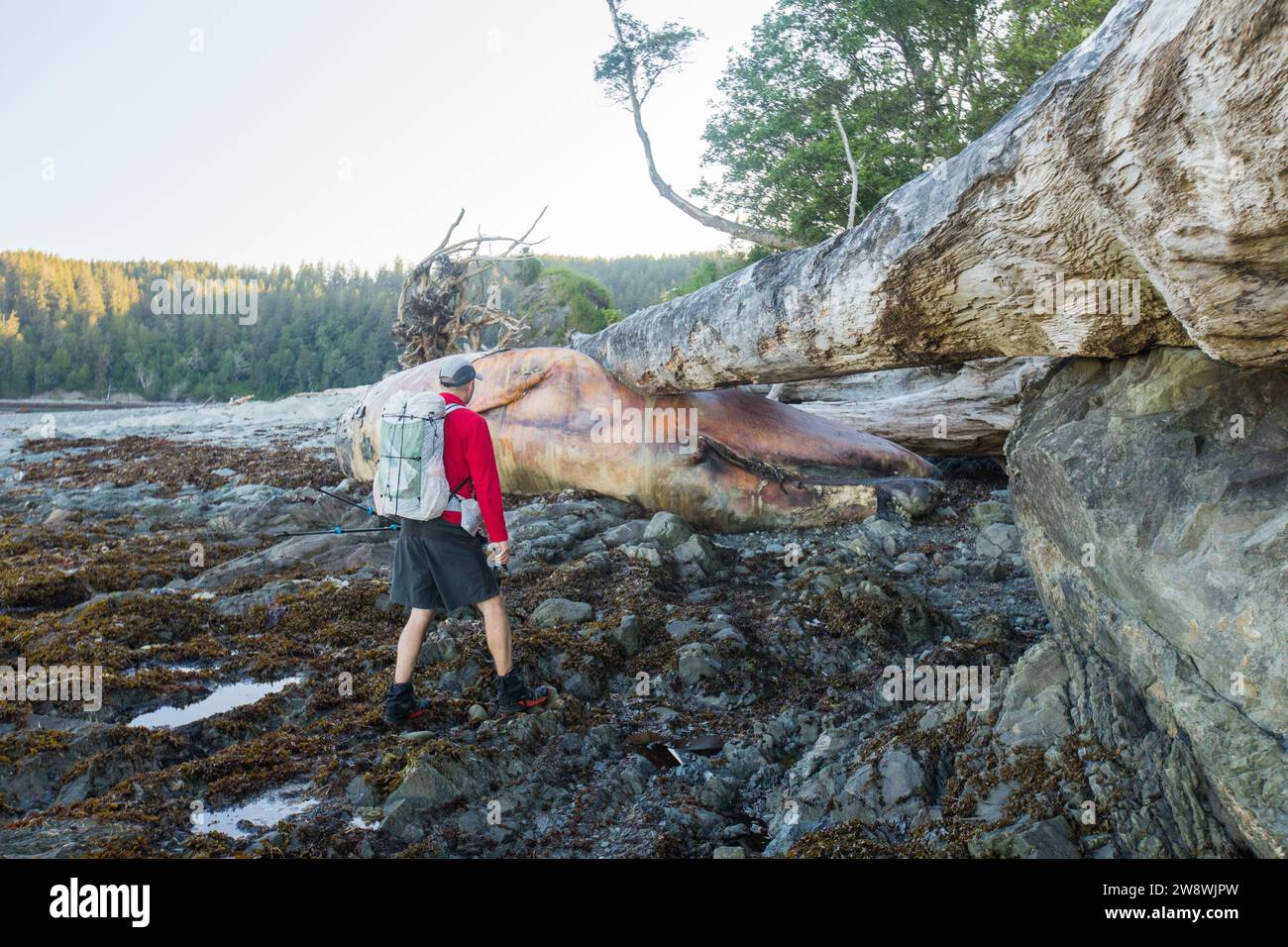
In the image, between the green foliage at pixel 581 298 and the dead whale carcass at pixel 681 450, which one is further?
the green foliage at pixel 581 298

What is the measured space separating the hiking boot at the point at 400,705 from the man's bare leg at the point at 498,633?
45 cm

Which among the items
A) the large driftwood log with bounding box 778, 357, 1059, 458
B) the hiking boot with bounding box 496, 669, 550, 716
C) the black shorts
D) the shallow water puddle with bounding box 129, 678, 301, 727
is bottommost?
the shallow water puddle with bounding box 129, 678, 301, 727

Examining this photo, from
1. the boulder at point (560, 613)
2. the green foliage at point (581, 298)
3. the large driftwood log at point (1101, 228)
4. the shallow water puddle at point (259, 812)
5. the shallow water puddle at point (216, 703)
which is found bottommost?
the shallow water puddle at point (259, 812)

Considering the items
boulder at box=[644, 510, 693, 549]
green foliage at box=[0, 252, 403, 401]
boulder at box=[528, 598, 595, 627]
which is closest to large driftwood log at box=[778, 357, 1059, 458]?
boulder at box=[644, 510, 693, 549]

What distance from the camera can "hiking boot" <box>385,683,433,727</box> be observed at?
4289mm

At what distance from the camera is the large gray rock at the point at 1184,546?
2.79 meters

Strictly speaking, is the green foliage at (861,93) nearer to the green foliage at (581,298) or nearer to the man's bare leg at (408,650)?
the green foliage at (581,298)

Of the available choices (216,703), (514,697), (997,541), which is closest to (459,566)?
(514,697)

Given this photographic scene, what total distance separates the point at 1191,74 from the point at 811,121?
68.3 feet

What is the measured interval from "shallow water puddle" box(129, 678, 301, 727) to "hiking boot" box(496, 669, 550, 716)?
135 cm

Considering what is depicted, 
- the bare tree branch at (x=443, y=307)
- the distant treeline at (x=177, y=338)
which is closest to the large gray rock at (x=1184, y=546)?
the bare tree branch at (x=443, y=307)

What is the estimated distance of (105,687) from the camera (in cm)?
462

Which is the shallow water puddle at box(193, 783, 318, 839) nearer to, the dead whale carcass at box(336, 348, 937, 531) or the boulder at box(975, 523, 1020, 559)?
the dead whale carcass at box(336, 348, 937, 531)
